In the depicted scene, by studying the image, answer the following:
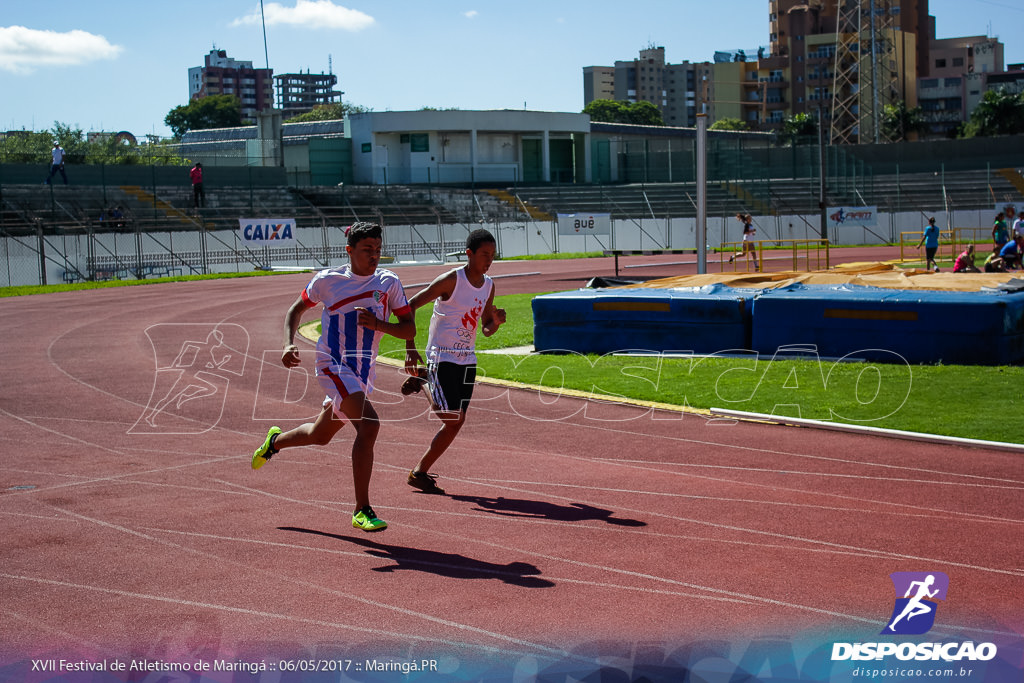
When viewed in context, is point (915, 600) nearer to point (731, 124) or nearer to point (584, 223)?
point (584, 223)

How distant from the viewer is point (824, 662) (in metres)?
4.64

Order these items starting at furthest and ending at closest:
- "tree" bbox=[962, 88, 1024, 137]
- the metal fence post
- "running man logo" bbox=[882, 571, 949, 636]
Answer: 1. "tree" bbox=[962, 88, 1024, 137]
2. the metal fence post
3. "running man logo" bbox=[882, 571, 949, 636]

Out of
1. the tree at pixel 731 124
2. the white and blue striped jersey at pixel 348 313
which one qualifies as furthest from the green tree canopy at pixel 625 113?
the white and blue striped jersey at pixel 348 313

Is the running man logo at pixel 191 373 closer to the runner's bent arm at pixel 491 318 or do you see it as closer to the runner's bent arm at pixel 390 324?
the runner's bent arm at pixel 491 318

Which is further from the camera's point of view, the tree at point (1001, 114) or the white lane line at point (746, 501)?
the tree at point (1001, 114)

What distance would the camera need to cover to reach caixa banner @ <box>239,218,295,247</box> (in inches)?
1561

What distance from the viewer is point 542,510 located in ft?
24.1

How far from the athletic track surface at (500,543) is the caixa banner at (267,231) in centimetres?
2861

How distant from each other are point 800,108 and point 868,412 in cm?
12707

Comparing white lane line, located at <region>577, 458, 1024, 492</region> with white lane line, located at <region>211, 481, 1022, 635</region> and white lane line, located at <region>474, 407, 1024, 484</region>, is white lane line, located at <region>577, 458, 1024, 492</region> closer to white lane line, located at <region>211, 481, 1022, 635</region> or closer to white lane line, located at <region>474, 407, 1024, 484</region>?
white lane line, located at <region>474, 407, 1024, 484</region>

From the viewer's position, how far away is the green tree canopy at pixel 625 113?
162875 millimetres

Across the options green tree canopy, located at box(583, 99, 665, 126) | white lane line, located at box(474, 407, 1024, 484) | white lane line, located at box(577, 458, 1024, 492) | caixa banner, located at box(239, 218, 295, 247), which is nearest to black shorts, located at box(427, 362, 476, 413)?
white lane line, located at box(577, 458, 1024, 492)

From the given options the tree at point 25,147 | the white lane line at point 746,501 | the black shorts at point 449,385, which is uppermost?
the tree at point 25,147

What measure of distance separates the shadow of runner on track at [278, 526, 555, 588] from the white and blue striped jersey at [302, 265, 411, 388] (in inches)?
45.2
